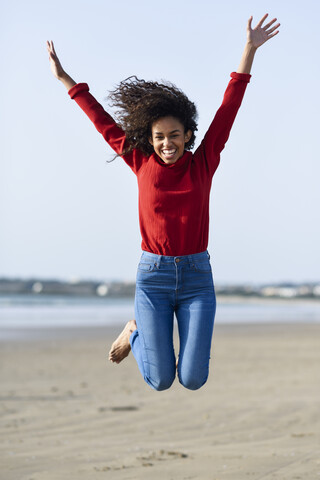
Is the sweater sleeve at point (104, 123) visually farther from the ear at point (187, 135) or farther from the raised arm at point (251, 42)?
the raised arm at point (251, 42)

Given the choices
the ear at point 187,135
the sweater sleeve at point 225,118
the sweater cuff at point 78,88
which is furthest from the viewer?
the sweater cuff at point 78,88

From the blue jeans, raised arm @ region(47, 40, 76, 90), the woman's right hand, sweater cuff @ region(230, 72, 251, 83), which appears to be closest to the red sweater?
sweater cuff @ region(230, 72, 251, 83)

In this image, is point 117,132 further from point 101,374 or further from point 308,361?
point 308,361

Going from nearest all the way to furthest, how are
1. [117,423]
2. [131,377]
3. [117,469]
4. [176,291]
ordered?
[176,291] → [117,469] → [117,423] → [131,377]

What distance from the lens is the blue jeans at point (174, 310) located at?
459 cm

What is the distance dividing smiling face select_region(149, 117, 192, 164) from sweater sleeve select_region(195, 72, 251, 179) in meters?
0.18

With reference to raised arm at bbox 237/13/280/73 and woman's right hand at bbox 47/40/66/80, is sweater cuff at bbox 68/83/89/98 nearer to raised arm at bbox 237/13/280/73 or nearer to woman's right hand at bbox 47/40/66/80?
woman's right hand at bbox 47/40/66/80

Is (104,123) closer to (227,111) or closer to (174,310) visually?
(227,111)

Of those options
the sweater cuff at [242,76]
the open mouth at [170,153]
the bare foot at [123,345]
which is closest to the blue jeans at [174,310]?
the bare foot at [123,345]

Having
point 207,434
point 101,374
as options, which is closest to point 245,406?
point 207,434

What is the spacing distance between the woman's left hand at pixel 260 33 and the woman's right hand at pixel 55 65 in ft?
4.51

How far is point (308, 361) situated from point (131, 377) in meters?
4.05

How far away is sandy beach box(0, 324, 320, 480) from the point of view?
585 centimetres

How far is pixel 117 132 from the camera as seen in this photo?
16.1 ft
